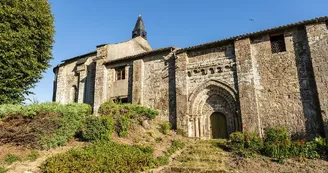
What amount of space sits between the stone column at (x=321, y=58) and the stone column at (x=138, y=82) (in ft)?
35.4

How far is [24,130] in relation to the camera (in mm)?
8680

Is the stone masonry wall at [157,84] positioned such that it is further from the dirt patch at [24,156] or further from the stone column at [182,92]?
the dirt patch at [24,156]

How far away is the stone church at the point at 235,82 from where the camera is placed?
11.4 meters

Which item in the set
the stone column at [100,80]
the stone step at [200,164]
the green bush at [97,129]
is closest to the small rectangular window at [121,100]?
the stone column at [100,80]

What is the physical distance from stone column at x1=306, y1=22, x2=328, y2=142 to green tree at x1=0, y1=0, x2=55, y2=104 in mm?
15433

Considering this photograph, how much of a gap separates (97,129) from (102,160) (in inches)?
106

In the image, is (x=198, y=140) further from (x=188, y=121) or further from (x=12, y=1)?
(x=12, y=1)

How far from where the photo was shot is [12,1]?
12.5 metres

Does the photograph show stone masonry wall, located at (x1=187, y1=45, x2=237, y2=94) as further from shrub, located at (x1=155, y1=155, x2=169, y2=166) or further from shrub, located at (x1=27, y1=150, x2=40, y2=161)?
shrub, located at (x1=27, y1=150, x2=40, y2=161)

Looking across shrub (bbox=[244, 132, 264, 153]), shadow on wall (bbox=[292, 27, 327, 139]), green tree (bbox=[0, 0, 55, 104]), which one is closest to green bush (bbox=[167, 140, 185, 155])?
shrub (bbox=[244, 132, 264, 153])

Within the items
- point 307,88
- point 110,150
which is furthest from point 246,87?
point 110,150

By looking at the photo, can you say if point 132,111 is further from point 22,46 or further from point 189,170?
point 22,46

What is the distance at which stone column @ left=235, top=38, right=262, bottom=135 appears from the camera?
12.1m

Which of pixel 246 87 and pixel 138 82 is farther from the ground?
pixel 138 82
